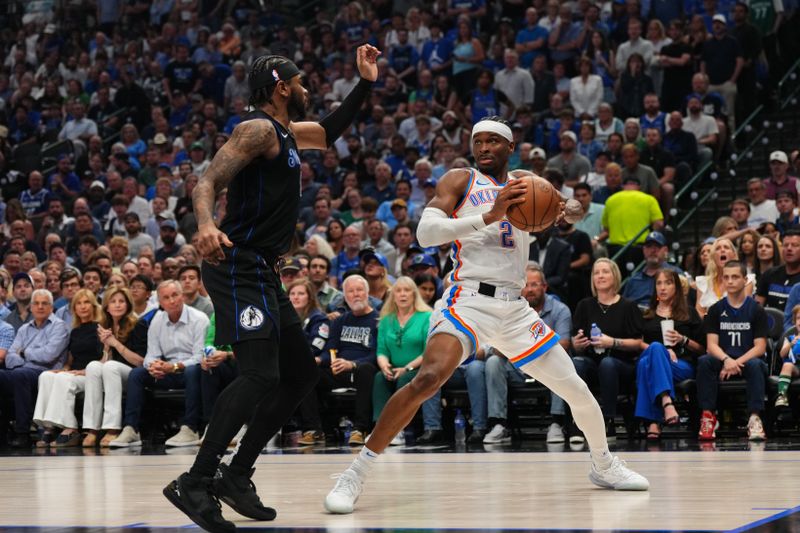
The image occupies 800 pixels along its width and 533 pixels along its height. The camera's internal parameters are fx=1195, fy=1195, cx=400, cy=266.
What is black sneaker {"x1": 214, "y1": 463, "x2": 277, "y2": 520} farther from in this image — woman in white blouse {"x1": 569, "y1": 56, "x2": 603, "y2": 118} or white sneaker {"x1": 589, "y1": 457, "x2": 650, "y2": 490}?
woman in white blouse {"x1": 569, "y1": 56, "x2": 603, "y2": 118}

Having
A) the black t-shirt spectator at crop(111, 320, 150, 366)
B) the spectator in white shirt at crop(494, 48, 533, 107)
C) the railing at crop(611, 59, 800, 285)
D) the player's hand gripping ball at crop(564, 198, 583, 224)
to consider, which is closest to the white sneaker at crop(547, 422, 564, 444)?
the railing at crop(611, 59, 800, 285)

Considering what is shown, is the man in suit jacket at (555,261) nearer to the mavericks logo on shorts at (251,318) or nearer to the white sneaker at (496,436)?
the white sneaker at (496,436)

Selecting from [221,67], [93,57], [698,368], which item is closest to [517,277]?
[698,368]

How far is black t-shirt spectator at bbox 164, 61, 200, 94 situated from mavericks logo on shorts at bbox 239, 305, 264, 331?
16613 millimetres

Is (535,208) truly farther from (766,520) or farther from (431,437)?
(431,437)

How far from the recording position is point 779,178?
13.5 metres

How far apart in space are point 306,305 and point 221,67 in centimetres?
1029

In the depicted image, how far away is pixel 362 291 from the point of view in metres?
11.6

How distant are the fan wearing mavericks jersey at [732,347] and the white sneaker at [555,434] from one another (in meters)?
1.23

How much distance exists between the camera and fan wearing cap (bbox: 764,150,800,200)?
44.1 ft

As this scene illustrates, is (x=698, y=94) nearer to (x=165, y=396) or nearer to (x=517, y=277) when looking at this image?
(x=165, y=396)

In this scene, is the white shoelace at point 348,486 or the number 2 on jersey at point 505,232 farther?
the number 2 on jersey at point 505,232

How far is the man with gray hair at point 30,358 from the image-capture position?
12367 mm

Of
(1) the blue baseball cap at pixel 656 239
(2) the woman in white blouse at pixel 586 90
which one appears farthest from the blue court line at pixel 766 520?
(2) the woman in white blouse at pixel 586 90
